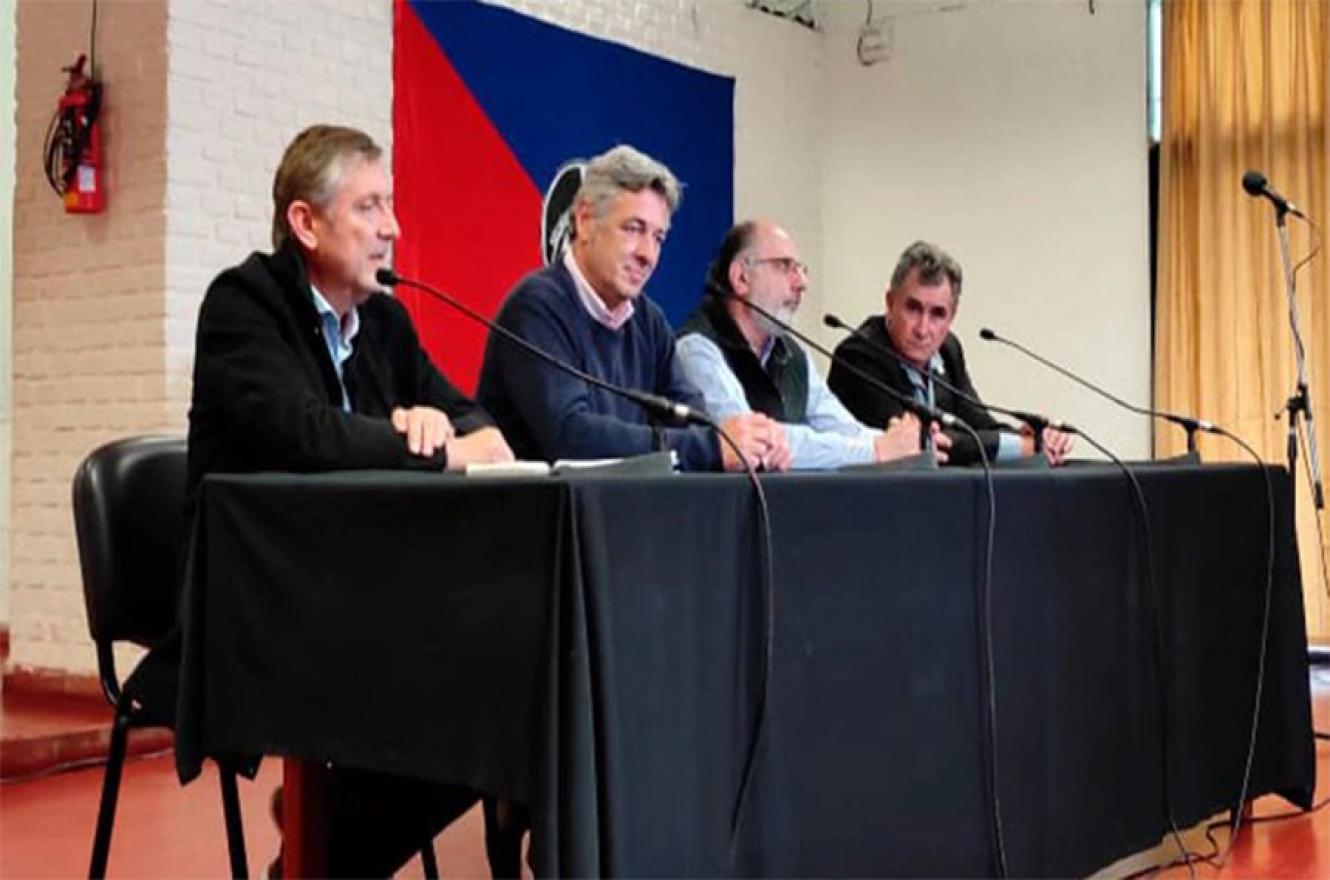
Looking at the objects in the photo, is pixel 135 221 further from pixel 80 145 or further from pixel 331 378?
pixel 331 378

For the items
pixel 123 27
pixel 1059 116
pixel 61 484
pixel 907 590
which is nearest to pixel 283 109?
pixel 123 27

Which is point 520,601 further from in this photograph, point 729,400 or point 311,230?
point 729,400

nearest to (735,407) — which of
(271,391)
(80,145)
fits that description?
(271,391)

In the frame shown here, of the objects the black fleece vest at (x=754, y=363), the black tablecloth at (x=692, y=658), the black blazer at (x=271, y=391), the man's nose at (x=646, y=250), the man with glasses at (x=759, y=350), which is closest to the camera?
the black tablecloth at (x=692, y=658)

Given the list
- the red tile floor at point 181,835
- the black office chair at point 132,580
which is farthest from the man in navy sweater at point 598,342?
the red tile floor at point 181,835

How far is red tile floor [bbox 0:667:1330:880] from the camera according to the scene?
7.91 ft

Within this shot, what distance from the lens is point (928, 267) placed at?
3.27 metres

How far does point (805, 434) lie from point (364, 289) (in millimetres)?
861

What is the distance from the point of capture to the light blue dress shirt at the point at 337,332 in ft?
6.41

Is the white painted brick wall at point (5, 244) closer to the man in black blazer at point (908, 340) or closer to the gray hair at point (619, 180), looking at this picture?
the man in black blazer at point (908, 340)

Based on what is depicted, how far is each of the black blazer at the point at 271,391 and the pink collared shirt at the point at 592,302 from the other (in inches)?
20.3

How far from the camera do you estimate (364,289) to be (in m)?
2.00

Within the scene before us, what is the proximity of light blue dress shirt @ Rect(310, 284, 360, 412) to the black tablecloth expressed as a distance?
1.19 ft

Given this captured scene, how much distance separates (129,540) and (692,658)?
2.87 feet
